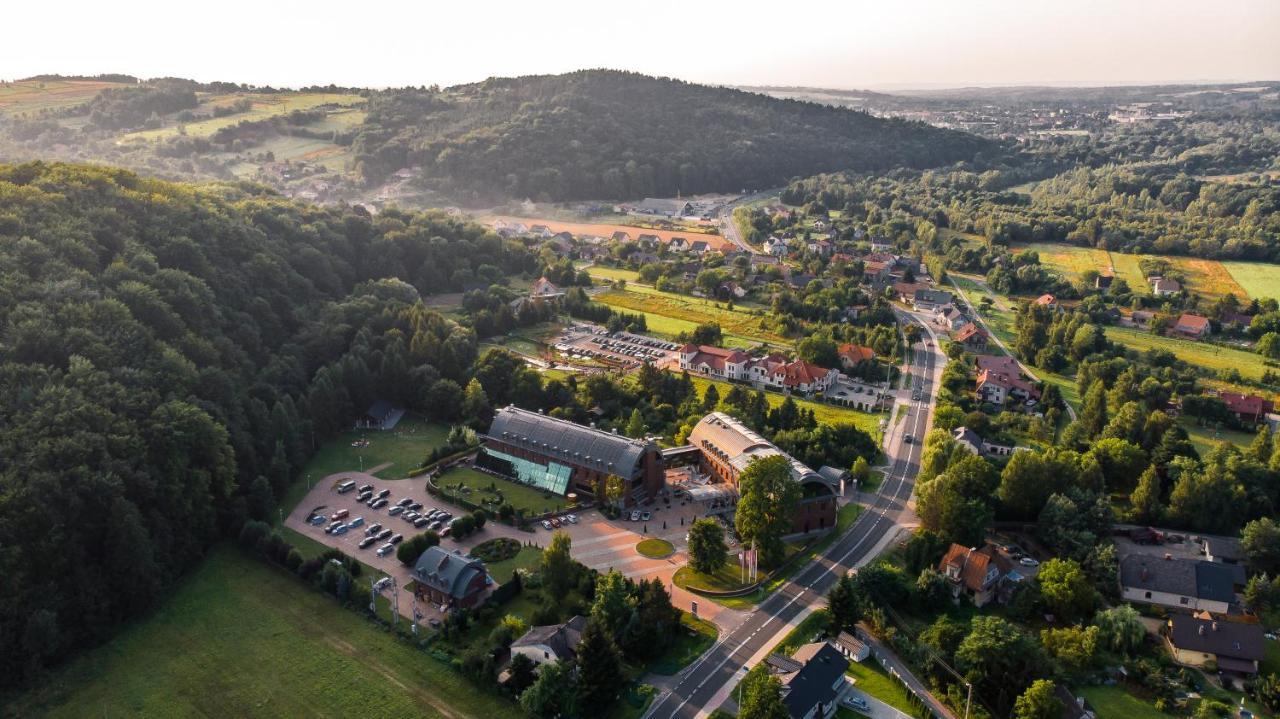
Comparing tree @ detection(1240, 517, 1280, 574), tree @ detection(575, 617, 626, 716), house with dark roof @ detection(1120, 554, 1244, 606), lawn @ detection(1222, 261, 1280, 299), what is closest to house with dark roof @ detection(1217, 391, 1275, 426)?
tree @ detection(1240, 517, 1280, 574)

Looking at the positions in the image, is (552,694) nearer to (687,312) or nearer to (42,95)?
(687,312)

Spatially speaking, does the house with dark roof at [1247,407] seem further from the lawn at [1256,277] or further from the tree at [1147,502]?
the lawn at [1256,277]

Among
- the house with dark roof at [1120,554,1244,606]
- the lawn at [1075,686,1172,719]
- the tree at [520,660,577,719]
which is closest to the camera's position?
the tree at [520,660,577,719]

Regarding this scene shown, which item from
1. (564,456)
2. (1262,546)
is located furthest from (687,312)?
(1262,546)

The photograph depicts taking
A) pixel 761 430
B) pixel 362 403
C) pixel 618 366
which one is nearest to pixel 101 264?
pixel 362 403

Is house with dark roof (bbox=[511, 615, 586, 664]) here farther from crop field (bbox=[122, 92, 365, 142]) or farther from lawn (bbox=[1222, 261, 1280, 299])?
crop field (bbox=[122, 92, 365, 142])
